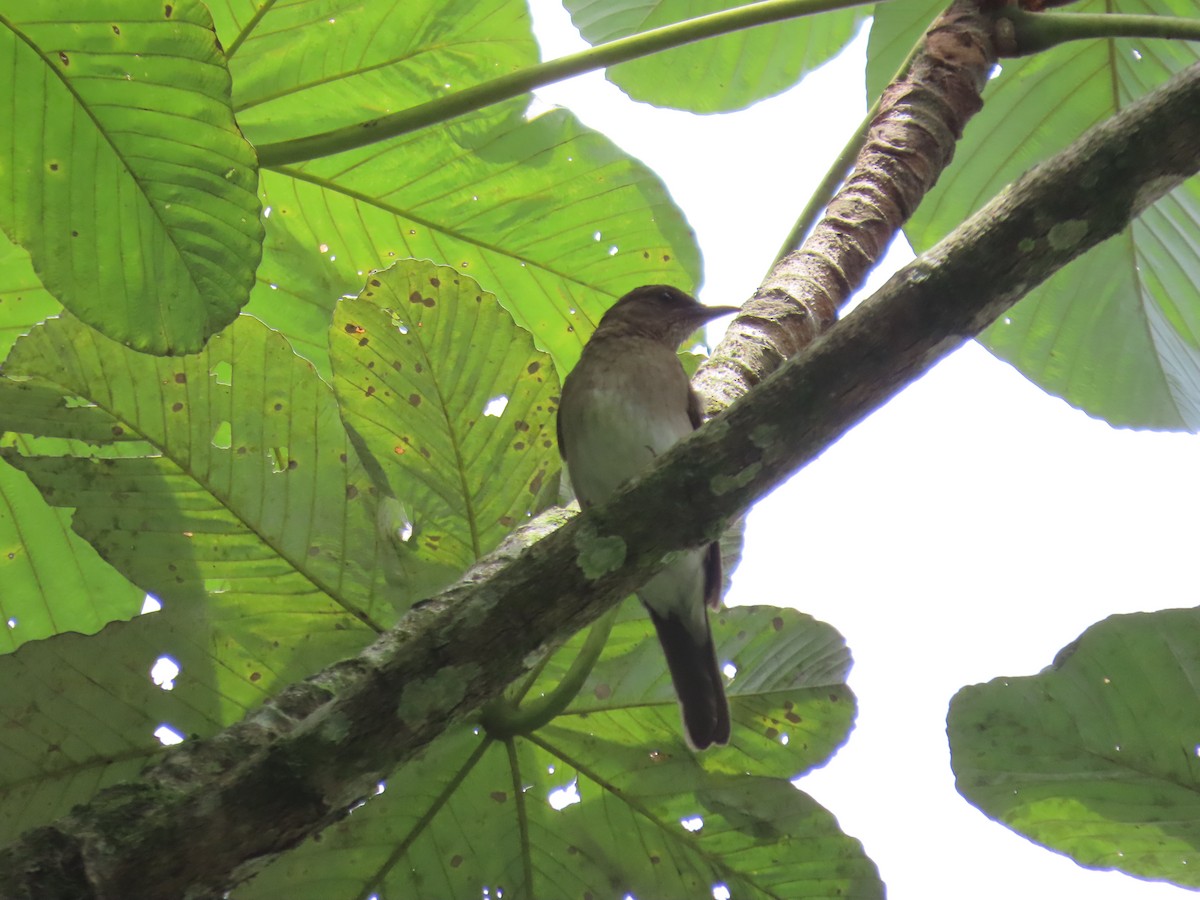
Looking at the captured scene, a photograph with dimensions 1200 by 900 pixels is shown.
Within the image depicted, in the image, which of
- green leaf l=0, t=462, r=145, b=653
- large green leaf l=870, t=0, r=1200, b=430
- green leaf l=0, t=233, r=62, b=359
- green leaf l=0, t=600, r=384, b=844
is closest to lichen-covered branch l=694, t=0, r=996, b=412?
large green leaf l=870, t=0, r=1200, b=430

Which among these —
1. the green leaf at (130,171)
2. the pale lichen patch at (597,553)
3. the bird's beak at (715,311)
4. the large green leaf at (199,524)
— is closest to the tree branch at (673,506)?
the pale lichen patch at (597,553)

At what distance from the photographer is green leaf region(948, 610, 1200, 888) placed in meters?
2.20

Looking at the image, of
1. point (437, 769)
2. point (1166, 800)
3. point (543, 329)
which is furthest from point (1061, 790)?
point (543, 329)

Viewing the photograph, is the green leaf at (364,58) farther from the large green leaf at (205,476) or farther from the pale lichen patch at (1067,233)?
the pale lichen patch at (1067,233)

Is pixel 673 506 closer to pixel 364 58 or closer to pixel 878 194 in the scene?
pixel 878 194

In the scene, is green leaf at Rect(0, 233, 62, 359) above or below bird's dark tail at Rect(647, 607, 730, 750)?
above

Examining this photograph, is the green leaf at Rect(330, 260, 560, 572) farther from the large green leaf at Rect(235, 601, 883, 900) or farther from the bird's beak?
the bird's beak

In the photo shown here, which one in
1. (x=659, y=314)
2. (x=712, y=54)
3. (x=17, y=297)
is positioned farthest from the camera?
(x=712, y=54)

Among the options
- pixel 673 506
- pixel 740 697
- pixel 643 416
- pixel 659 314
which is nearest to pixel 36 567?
pixel 643 416

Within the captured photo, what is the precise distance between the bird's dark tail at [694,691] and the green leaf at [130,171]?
3.76 feet

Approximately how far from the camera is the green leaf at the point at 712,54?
12.7 ft

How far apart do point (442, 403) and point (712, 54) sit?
2.12 metres

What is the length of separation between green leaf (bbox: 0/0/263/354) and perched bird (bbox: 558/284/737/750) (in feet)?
3.58

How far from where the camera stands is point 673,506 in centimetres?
180
